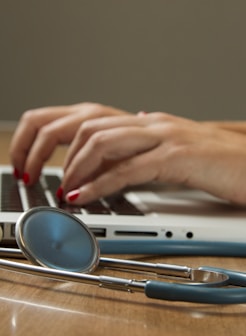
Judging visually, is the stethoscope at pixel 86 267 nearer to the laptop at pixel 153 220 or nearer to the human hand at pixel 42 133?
the laptop at pixel 153 220

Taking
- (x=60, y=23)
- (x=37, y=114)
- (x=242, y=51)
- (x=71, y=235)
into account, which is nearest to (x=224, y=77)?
(x=242, y=51)

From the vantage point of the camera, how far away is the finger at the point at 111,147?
682 millimetres

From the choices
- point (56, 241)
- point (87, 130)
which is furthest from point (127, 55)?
point (56, 241)

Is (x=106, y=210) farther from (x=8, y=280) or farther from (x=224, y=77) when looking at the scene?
(x=224, y=77)

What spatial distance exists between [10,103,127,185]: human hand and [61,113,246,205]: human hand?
21 cm

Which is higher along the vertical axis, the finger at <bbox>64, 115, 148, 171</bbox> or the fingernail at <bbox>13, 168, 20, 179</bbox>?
the finger at <bbox>64, 115, 148, 171</bbox>

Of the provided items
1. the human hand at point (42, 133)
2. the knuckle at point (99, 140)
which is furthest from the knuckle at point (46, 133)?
the knuckle at point (99, 140)

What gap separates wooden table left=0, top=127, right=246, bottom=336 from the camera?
31 centimetres

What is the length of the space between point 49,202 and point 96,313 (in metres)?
0.37

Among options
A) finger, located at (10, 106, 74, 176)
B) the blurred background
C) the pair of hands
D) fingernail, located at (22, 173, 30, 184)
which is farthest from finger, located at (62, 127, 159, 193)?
the blurred background

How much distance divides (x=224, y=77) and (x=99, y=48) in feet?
1.94

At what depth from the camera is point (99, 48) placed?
2.84 metres

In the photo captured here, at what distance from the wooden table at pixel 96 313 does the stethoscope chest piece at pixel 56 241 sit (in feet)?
0.05

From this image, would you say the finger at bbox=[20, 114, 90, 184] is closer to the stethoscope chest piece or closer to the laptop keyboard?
the laptop keyboard
